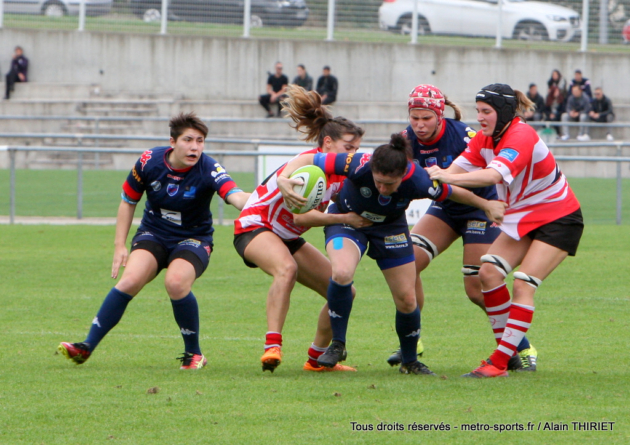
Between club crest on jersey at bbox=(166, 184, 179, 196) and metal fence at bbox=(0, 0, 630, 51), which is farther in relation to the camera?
metal fence at bbox=(0, 0, 630, 51)

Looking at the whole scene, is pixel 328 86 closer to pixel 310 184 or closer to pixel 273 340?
pixel 310 184

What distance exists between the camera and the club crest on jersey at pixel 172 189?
21.0 ft

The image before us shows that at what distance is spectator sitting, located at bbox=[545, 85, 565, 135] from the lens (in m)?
22.2

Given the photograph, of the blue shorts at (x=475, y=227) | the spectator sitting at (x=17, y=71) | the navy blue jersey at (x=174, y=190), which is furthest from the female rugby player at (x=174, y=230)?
the spectator sitting at (x=17, y=71)

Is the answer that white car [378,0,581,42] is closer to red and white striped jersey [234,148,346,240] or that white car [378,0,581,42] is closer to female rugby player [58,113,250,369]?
female rugby player [58,113,250,369]

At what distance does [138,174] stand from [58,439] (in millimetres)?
2497

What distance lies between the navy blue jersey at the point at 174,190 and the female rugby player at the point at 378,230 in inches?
31.2

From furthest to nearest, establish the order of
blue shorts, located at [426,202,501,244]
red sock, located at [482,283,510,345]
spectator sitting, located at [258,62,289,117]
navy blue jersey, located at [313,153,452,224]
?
spectator sitting, located at [258,62,289,117] → blue shorts, located at [426,202,501,244] → red sock, located at [482,283,510,345] → navy blue jersey, located at [313,153,452,224]

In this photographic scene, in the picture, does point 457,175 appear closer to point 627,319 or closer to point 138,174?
point 138,174

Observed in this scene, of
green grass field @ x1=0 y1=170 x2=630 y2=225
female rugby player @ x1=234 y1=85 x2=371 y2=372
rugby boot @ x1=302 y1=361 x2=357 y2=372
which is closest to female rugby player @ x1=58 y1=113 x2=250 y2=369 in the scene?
female rugby player @ x1=234 y1=85 x2=371 y2=372

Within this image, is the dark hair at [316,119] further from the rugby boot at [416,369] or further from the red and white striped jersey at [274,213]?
the rugby boot at [416,369]

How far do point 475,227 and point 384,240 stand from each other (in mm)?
1026

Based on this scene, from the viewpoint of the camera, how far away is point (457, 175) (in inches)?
228

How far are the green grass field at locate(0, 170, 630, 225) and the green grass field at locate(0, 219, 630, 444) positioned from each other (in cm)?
443
